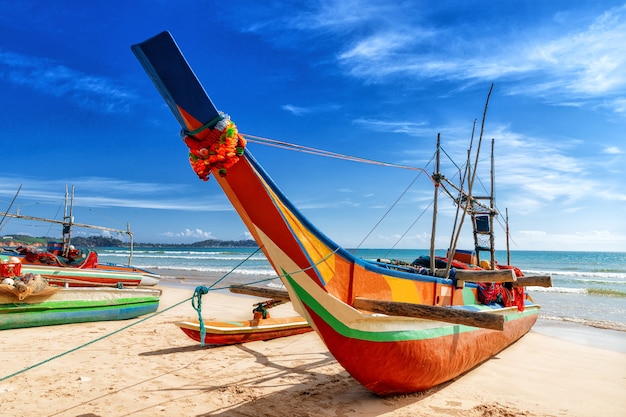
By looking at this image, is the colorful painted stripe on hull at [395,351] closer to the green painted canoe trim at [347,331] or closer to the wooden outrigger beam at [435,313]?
the green painted canoe trim at [347,331]

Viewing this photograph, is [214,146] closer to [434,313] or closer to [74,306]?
[434,313]

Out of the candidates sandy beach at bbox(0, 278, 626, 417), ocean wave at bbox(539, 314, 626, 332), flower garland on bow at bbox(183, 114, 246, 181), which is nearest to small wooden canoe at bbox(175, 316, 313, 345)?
sandy beach at bbox(0, 278, 626, 417)

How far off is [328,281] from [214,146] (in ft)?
6.64

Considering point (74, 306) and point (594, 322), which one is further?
point (594, 322)

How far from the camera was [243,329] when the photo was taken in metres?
8.27

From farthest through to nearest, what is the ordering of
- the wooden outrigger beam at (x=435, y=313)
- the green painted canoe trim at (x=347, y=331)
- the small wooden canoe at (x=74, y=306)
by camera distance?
the small wooden canoe at (x=74, y=306)
the green painted canoe trim at (x=347, y=331)
the wooden outrigger beam at (x=435, y=313)

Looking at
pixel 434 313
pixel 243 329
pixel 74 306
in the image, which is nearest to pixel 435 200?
pixel 434 313

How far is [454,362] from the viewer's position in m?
6.04

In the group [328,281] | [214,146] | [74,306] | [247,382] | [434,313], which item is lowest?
[247,382]

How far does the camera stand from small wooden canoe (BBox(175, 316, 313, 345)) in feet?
25.3

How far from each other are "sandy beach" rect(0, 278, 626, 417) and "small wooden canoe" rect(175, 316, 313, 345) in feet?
0.65

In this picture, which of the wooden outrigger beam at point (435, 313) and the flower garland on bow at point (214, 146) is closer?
the flower garland on bow at point (214, 146)

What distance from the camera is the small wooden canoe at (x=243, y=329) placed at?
25.3 ft

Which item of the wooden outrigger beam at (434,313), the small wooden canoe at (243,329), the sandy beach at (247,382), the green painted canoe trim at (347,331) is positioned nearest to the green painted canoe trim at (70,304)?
the sandy beach at (247,382)
